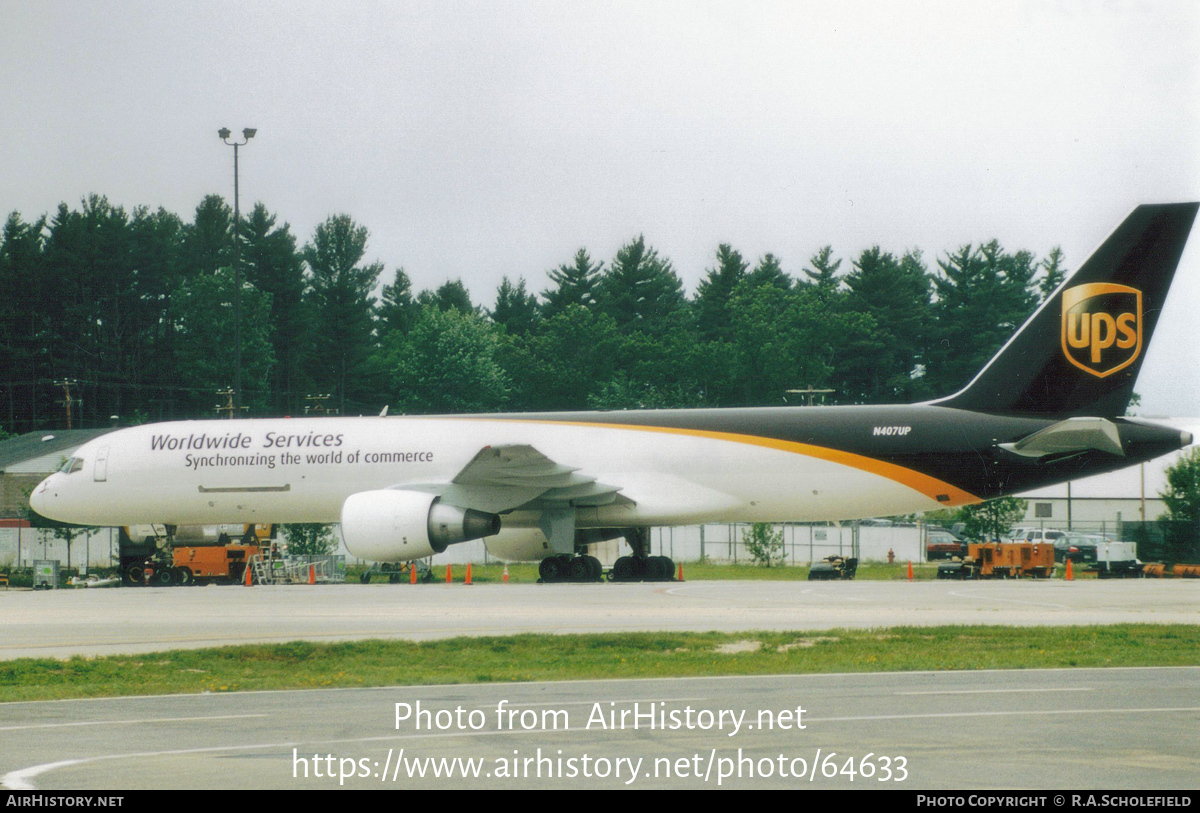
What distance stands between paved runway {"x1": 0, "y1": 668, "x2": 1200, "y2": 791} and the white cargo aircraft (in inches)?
491

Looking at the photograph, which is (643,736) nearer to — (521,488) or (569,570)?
(521,488)

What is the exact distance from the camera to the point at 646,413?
84.6 ft

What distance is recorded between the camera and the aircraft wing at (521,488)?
2441 cm

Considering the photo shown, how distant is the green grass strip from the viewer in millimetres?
11844

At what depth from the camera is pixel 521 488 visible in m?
24.9

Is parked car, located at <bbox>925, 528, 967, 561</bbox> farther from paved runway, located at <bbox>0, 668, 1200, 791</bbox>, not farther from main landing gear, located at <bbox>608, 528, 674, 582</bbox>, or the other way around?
paved runway, located at <bbox>0, 668, 1200, 791</bbox>

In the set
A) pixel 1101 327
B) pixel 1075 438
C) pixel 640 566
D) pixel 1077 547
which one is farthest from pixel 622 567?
pixel 1077 547

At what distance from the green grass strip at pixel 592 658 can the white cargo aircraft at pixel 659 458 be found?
836 centimetres

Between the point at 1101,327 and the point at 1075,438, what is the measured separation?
219cm

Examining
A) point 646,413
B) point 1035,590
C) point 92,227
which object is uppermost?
point 92,227

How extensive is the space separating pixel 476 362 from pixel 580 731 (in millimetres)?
66024
